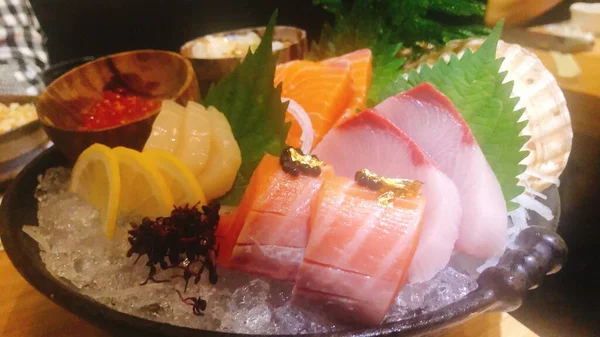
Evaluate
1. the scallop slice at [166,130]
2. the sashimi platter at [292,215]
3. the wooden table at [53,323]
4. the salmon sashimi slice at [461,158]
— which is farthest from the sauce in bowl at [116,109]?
the salmon sashimi slice at [461,158]

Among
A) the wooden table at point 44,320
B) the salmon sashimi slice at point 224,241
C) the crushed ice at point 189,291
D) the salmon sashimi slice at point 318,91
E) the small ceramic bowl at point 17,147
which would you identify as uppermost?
the salmon sashimi slice at point 318,91

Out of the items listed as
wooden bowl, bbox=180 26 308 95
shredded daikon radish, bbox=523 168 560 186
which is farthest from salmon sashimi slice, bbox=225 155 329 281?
wooden bowl, bbox=180 26 308 95

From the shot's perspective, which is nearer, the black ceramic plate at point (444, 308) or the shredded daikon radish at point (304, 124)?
the black ceramic plate at point (444, 308)

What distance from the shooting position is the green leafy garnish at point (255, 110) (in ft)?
4.00

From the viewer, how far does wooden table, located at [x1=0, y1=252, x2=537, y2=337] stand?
3.54ft

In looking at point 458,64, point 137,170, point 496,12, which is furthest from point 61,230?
point 496,12

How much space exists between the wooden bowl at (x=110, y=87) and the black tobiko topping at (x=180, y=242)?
0.43 metres

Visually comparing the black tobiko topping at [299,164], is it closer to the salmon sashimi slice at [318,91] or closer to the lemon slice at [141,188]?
the lemon slice at [141,188]

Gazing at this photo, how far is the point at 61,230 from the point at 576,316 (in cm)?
219

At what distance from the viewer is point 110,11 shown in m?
2.93

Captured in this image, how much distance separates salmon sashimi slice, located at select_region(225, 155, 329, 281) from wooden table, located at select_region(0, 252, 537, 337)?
0.42m

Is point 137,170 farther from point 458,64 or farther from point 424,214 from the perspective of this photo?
point 458,64

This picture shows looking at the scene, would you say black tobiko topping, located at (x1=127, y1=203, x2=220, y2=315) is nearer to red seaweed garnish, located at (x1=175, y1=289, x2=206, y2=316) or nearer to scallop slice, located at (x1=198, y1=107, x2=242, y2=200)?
red seaweed garnish, located at (x1=175, y1=289, x2=206, y2=316)

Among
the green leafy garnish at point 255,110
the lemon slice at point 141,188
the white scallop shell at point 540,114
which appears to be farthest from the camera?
the white scallop shell at point 540,114
